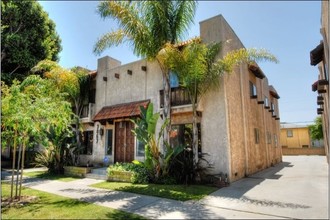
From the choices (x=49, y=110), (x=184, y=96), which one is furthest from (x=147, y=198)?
(x=184, y=96)

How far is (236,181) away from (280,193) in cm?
317

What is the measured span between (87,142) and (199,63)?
12.2 meters

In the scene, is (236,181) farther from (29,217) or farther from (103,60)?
(103,60)

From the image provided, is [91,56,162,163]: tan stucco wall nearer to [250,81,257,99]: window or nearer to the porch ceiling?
the porch ceiling

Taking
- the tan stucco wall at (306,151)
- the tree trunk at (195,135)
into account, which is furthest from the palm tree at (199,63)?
the tan stucco wall at (306,151)

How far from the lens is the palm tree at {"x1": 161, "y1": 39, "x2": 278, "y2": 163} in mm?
11406

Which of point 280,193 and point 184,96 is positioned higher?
point 184,96

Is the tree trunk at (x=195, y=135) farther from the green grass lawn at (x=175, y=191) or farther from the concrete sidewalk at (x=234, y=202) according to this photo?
the concrete sidewalk at (x=234, y=202)

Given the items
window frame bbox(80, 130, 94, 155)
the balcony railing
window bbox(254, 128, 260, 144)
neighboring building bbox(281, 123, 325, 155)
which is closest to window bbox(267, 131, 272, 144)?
window bbox(254, 128, 260, 144)

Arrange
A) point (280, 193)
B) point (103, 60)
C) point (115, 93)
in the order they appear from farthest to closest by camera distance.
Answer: point (103, 60) < point (115, 93) < point (280, 193)

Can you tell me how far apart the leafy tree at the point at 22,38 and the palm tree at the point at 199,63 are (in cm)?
1404

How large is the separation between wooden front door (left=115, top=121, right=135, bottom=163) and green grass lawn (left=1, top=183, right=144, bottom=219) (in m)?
7.13

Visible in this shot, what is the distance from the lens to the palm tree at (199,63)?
1141cm

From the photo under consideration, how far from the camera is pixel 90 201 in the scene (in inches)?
336
